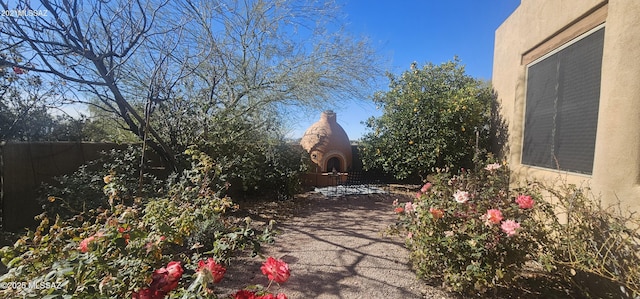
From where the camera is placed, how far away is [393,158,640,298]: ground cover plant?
2.18 metres

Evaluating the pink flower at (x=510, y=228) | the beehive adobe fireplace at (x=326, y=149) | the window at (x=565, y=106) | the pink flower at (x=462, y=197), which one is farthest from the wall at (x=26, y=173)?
the window at (x=565, y=106)

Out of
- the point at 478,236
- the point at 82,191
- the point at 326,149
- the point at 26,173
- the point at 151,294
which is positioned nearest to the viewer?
the point at 151,294

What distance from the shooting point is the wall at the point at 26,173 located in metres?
3.89

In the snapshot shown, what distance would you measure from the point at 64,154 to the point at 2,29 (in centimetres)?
196

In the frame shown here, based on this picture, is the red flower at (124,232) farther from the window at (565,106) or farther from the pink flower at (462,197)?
the window at (565,106)

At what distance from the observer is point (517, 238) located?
2309mm

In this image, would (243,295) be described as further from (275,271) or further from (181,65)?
(181,65)

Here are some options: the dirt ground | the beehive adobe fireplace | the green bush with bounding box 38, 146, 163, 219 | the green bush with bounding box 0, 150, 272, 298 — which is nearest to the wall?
the green bush with bounding box 38, 146, 163, 219

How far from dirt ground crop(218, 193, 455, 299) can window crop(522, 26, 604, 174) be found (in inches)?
82.1

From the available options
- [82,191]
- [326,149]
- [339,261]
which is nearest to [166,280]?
[339,261]

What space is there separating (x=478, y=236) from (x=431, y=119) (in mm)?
4932

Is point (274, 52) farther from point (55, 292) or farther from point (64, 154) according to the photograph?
point (55, 292)

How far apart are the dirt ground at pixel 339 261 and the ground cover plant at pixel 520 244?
0.38m

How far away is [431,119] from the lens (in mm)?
6750
